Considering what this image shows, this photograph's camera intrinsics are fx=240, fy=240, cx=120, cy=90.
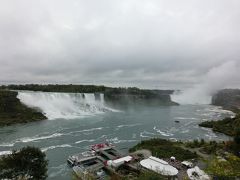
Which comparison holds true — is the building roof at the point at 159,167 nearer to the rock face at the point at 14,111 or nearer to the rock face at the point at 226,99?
the rock face at the point at 14,111

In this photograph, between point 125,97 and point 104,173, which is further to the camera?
point 125,97

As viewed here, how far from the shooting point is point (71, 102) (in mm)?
79562

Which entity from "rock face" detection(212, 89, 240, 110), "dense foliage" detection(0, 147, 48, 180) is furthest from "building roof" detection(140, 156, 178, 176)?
"rock face" detection(212, 89, 240, 110)

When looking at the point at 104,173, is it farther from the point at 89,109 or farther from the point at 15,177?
the point at 89,109

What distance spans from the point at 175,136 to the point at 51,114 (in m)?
37.1

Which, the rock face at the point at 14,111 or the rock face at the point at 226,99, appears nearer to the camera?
the rock face at the point at 14,111

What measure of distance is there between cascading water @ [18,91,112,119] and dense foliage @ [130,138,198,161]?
116ft

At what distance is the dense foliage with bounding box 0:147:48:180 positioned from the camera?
748 inches

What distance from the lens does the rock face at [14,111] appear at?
60250 millimetres

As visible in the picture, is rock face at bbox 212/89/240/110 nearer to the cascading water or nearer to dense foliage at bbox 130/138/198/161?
the cascading water

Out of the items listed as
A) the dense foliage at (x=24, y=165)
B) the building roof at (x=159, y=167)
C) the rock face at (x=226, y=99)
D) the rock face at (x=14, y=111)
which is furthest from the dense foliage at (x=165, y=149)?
the rock face at (x=226, y=99)

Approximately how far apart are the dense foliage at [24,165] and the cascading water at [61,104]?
154 feet

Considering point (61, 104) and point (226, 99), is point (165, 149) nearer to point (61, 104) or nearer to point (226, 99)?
point (61, 104)

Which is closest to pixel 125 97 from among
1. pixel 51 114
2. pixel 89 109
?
pixel 89 109
